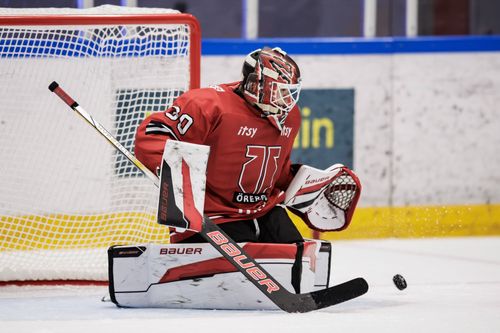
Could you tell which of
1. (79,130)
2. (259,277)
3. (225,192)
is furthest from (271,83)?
(79,130)

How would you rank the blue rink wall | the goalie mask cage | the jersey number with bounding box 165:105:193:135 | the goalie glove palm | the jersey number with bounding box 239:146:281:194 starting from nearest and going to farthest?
the jersey number with bounding box 165:105:193:135
the jersey number with bounding box 239:146:281:194
the goalie glove palm
the goalie mask cage
the blue rink wall

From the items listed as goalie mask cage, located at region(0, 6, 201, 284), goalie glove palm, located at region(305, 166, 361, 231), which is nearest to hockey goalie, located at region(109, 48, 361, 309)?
goalie glove palm, located at region(305, 166, 361, 231)

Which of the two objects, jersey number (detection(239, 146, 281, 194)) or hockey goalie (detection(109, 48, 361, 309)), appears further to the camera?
jersey number (detection(239, 146, 281, 194))

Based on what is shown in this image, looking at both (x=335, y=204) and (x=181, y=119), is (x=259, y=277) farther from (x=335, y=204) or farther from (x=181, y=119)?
(x=335, y=204)

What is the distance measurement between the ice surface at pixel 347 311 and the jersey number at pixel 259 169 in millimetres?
441

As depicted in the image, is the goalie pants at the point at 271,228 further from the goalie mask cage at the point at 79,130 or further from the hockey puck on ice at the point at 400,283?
the goalie mask cage at the point at 79,130

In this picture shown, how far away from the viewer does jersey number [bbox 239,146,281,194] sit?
344 centimetres

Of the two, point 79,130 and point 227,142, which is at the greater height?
point 227,142

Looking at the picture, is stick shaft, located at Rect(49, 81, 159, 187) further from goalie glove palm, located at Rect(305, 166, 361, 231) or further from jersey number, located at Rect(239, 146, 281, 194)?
goalie glove palm, located at Rect(305, 166, 361, 231)

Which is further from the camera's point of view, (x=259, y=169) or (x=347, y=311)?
(x=259, y=169)

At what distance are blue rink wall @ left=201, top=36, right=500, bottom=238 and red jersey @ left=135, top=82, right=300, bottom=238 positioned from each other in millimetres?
1872

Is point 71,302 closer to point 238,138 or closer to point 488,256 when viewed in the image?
point 238,138

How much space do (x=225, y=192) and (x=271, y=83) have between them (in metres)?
0.37

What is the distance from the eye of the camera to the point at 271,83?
3.38 metres
